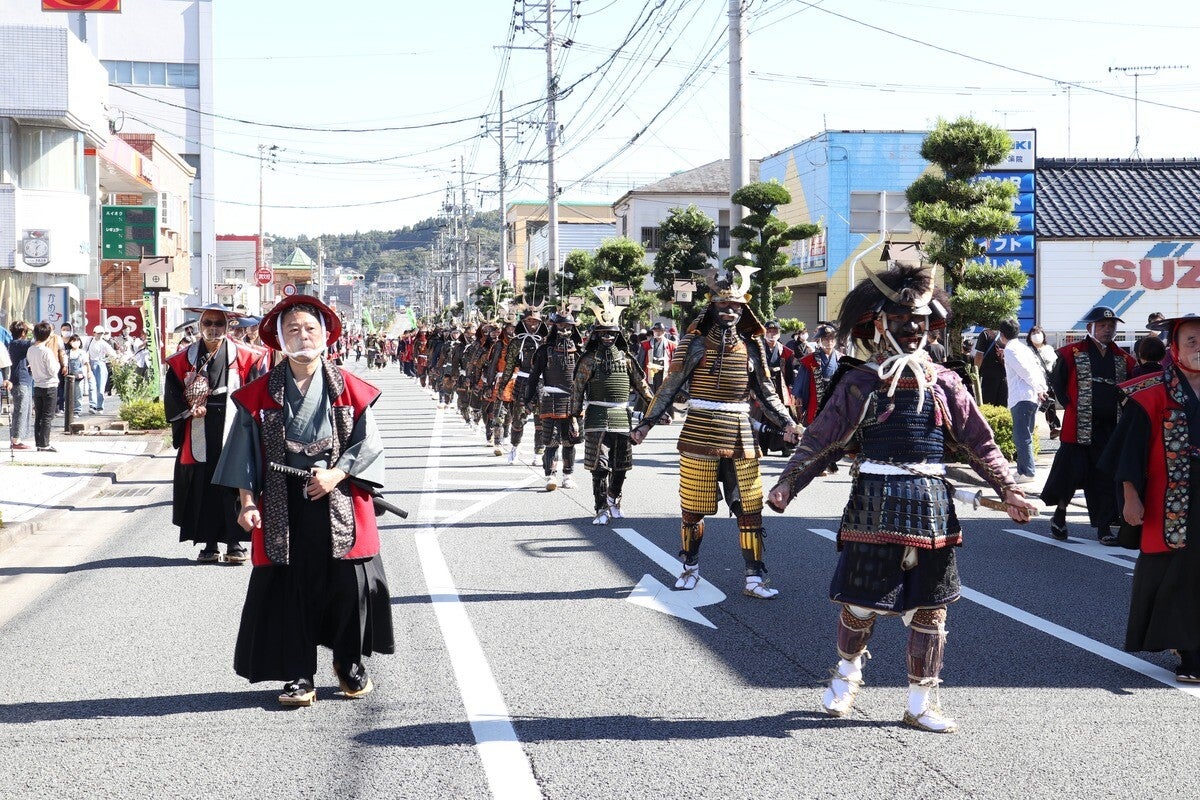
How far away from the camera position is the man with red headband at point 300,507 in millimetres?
5727

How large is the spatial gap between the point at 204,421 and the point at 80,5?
29686 mm

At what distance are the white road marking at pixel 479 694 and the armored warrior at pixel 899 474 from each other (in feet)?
4.68

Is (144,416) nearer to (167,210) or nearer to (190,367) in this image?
(190,367)

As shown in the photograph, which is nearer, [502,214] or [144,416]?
[144,416]

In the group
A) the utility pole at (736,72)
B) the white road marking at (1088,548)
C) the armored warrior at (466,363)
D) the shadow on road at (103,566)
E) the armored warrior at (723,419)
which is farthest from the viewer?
the armored warrior at (466,363)

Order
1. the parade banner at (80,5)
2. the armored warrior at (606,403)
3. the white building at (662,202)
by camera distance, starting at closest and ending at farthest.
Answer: the armored warrior at (606,403), the parade banner at (80,5), the white building at (662,202)

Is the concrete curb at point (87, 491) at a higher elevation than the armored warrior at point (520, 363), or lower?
lower

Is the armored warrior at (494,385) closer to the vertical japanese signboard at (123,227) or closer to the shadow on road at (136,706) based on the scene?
the shadow on road at (136,706)

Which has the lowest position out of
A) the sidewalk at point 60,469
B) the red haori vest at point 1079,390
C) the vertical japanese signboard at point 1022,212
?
the sidewalk at point 60,469

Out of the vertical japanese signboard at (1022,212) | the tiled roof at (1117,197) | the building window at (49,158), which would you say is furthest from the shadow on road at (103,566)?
the tiled roof at (1117,197)

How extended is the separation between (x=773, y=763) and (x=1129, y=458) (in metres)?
2.79

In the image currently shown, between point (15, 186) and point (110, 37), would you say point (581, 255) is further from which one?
point (110, 37)

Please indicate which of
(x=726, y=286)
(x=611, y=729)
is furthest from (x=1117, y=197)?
(x=611, y=729)

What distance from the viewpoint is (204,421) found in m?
9.98
